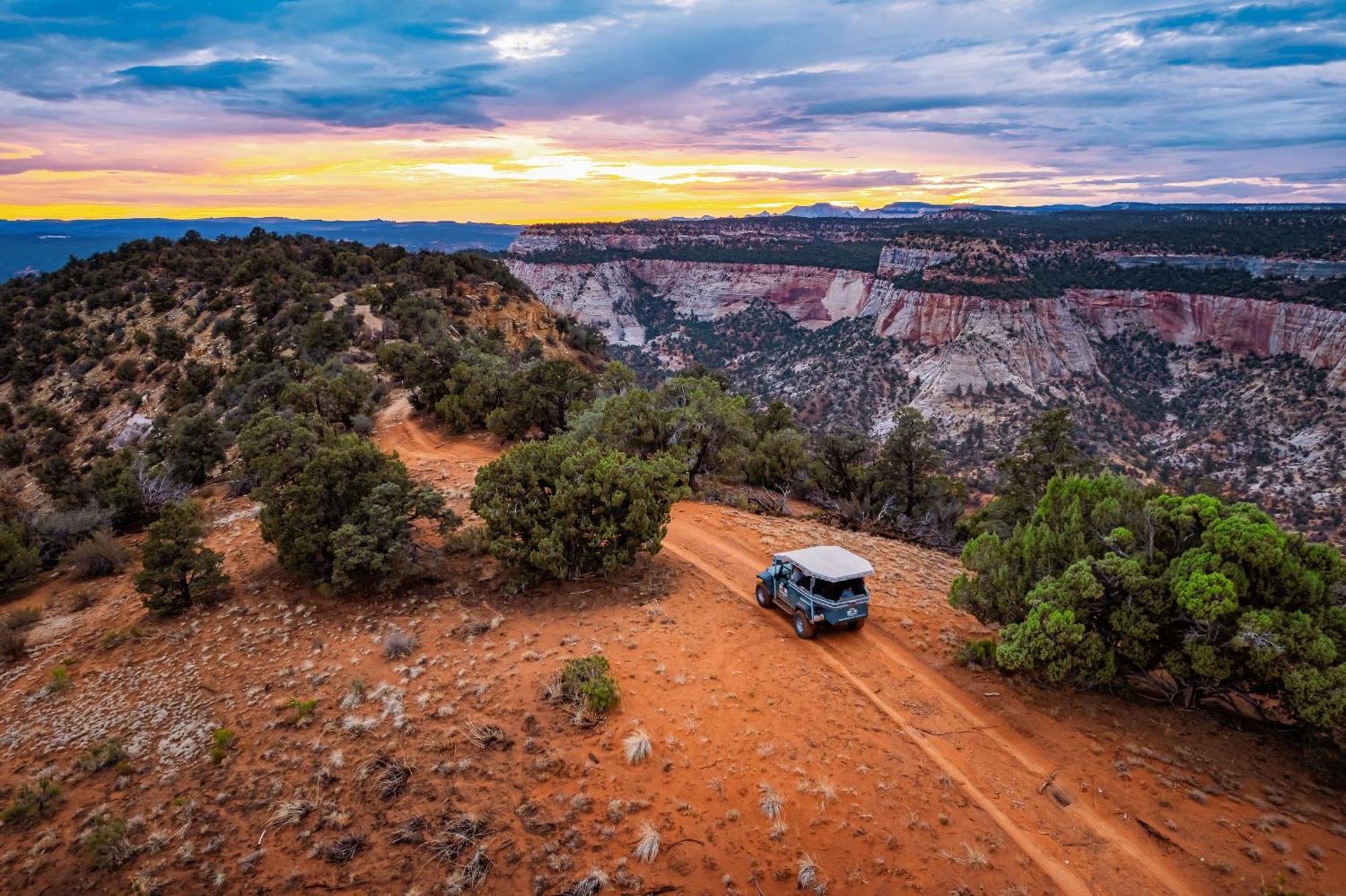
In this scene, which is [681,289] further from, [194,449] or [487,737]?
[487,737]

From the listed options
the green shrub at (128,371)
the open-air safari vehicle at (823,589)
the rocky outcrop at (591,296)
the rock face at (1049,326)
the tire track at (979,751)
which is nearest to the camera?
the tire track at (979,751)

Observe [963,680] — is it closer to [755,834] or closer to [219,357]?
[755,834]

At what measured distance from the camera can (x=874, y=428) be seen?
65562 mm

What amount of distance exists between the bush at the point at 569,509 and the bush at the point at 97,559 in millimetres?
9788

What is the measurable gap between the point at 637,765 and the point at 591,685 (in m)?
1.43

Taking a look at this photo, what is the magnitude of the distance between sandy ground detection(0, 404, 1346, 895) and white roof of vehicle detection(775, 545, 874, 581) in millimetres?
1363

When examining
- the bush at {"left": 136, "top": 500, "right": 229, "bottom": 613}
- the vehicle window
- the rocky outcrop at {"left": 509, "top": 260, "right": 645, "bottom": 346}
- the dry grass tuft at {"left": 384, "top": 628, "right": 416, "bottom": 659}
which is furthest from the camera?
the rocky outcrop at {"left": 509, "top": 260, "right": 645, "bottom": 346}

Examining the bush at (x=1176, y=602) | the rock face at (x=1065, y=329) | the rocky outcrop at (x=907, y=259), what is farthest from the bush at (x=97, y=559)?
the rocky outcrop at (x=907, y=259)

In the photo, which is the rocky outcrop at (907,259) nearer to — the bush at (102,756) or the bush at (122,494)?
the bush at (122,494)

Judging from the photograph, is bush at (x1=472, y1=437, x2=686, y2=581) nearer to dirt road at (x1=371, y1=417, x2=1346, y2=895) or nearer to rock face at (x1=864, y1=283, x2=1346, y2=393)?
dirt road at (x1=371, y1=417, x2=1346, y2=895)

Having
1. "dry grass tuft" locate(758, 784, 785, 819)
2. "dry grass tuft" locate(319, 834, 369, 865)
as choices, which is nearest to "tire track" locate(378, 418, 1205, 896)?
"dry grass tuft" locate(758, 784, 785, 819)

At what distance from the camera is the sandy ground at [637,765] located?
7090mm

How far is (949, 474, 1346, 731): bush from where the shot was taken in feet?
25.3

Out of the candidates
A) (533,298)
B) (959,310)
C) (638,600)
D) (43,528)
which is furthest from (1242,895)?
(959,310)
